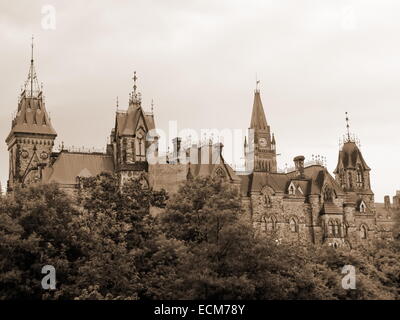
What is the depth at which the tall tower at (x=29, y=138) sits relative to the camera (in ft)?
227

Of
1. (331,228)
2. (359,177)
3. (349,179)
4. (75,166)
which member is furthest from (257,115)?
(75,166)

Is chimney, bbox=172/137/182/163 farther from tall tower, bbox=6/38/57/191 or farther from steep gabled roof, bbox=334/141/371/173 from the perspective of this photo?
steep gabled roof, bbox=334/141/371/173

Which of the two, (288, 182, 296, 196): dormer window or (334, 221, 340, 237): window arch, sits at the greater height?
(288, 182, 296, 196): dormer window

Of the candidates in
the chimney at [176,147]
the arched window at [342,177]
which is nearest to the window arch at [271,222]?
the chimney at [176,147]

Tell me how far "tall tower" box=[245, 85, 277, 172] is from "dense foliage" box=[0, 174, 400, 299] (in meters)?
73.2

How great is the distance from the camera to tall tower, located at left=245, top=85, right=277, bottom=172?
11262 cm

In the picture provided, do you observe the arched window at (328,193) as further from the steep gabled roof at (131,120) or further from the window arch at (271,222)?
the steep gabled roof at (131,120)

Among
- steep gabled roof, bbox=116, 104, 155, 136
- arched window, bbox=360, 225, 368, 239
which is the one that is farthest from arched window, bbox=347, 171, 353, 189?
steep gabled roof, bbox=116, 104, 155, 136

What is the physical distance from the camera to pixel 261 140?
114125 millimetres

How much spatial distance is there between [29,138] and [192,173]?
61.9ft

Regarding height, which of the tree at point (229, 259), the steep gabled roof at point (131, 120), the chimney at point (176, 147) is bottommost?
the tree at point (229, 259)

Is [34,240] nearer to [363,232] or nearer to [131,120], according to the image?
[131,120]

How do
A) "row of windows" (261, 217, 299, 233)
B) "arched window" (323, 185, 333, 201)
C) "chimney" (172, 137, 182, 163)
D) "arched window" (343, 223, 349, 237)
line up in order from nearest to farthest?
"row of windows" (261, 217, 299, 233) < "chimney" (172, 137, 182, 163) < "arched window" (343, 223, 349, 237) < "arched window" (323, 185, 333, 201)

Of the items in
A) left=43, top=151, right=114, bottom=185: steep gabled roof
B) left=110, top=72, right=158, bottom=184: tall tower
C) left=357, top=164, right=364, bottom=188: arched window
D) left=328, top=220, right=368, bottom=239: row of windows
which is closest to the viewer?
left=110, top=72, right=158, bottom=184: tall tower
